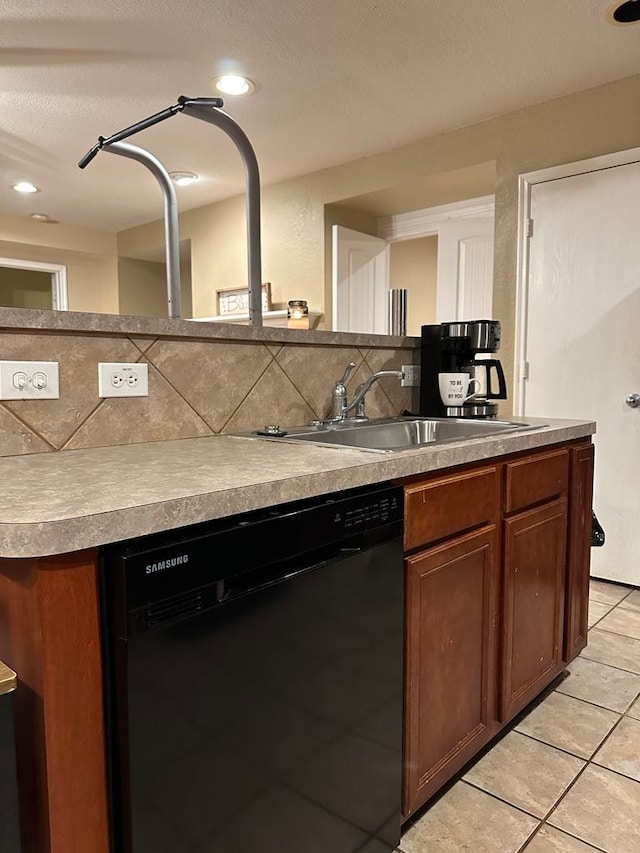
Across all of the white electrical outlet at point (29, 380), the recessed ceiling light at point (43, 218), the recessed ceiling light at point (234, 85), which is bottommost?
the white electrical outlet at point (29, 380)

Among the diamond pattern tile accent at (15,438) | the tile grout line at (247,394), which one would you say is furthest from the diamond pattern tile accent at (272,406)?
the diamond pattern tile accent at (15,438)

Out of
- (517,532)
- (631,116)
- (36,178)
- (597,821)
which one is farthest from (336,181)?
(597,821)

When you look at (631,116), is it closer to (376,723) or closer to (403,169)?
(403,169)

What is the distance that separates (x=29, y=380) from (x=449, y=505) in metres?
0.95

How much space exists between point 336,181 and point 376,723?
3.94m

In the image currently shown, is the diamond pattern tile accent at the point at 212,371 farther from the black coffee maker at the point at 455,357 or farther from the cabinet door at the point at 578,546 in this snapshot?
the cabinet door at the point at 578,546

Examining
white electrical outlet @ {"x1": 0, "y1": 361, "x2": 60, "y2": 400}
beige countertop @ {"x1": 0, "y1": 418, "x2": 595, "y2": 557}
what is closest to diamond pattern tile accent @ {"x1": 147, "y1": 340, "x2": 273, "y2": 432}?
beige countertop @ {"x1": 0, "y1": 418, "x2": 595, "y2": 557}

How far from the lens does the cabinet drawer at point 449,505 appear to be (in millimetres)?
1265

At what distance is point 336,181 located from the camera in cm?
434

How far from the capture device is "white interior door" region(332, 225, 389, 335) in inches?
169

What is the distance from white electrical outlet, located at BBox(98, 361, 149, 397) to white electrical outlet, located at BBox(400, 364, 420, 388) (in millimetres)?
1069

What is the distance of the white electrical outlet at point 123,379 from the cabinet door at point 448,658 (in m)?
0.75

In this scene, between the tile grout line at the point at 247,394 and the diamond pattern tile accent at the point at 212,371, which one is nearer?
the diamond pattern tile accent at the point at 212,371

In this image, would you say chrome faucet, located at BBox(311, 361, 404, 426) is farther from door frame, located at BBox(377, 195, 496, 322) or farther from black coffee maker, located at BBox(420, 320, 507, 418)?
door frame, located at BBox(377, 195, 496, 322)
